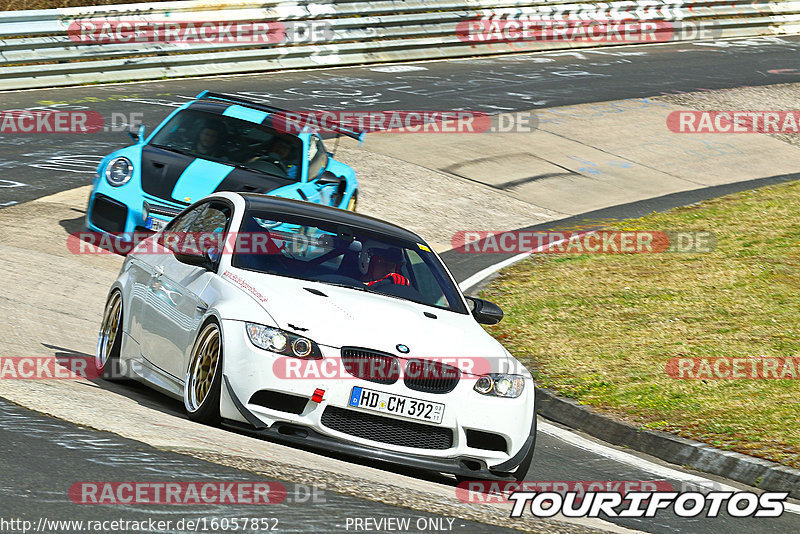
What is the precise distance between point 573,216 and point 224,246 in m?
10.7

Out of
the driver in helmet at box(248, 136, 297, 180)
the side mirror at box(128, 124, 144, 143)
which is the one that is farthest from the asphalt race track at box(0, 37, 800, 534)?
the driver in helmet at box(248, 136, 297, 180)

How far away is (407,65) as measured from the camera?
86.8 ft

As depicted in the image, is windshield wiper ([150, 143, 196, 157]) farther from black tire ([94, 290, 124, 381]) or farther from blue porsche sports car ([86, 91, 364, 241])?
black tire ([94, 290, 124, 381])

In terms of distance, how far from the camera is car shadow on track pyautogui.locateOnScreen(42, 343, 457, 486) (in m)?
7.32

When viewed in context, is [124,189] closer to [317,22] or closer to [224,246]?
[224,246]

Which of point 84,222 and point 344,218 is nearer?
point 344,218

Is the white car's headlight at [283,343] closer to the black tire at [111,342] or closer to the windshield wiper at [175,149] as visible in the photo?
the black tire at [111,342]

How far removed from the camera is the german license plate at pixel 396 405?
22.5ft

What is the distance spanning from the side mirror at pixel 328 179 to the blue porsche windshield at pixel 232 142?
0.29 meters

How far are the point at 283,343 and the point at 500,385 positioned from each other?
132 cm

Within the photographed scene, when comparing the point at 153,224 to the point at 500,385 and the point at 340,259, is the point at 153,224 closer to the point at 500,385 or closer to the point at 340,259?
the point at 340,259

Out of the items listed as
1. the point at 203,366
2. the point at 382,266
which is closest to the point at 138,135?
the point at 382,266

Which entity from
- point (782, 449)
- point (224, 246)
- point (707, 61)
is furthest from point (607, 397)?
point (707, 61)

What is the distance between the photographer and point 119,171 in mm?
13117
